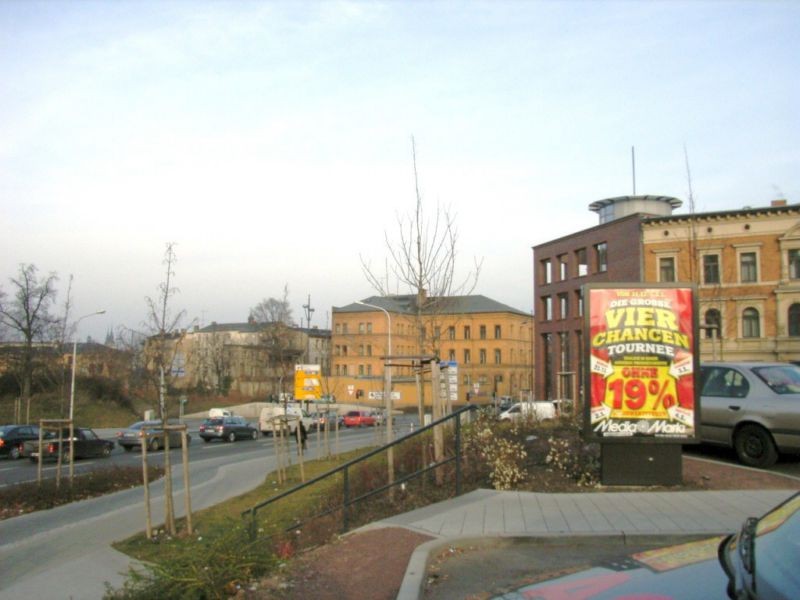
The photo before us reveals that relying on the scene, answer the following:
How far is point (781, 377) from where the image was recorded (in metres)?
11.4

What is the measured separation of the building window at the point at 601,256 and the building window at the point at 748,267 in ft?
32.5

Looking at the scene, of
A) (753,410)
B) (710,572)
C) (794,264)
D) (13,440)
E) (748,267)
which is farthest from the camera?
(748,267)

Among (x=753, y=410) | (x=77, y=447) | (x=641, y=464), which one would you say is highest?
(x=753, y=410)

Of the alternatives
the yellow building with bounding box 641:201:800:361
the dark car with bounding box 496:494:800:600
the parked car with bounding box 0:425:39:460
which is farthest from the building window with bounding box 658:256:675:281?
the dark car with bounding box 496:494:800:600

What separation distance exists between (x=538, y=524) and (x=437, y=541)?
1.33 m

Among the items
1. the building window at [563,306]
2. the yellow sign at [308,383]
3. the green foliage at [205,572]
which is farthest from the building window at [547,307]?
the green foliage at [205,572]

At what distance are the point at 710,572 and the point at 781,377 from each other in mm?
9249

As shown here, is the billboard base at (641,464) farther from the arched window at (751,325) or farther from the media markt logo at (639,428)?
the arched window at (751,325)

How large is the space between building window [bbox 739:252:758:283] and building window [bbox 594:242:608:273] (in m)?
9.92

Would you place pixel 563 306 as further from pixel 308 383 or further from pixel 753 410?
pixel 753 410

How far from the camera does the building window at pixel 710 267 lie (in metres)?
47.2

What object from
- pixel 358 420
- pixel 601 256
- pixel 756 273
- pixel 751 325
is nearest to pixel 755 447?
pixel 751 325

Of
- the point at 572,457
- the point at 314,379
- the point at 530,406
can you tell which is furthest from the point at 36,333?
the point at 572,457

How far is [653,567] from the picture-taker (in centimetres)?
349
